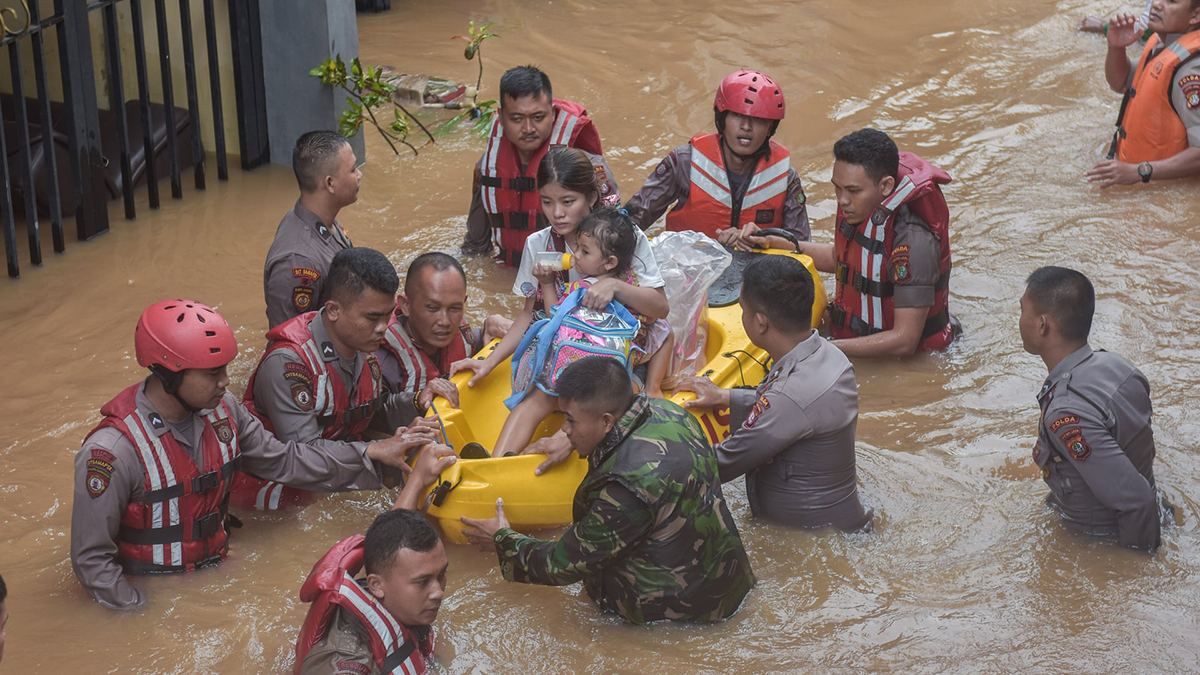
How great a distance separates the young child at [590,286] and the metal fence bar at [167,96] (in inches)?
131

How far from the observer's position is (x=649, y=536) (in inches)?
174

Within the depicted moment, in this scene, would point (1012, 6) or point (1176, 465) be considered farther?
point (1012, 6)

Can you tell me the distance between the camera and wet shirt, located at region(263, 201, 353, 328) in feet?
19.4

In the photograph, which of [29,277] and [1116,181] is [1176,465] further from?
[29,277]

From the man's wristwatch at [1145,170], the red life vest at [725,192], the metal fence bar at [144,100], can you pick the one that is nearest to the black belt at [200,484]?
the red life vest at [725,192]

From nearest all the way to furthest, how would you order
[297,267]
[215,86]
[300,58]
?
[297,267]
[215,86]
[300,58]

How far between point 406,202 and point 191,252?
1.36m

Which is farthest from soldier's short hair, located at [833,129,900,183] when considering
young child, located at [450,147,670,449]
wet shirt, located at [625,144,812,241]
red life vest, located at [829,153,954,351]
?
young child, located at [450,147,670,449]

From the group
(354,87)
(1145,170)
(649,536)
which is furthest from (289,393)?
(1145,170)

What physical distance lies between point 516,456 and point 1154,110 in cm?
495

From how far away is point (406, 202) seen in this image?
27.2ft

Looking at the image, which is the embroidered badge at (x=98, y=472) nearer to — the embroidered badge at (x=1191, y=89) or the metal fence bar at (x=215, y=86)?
the metal fence bar at (x=215, y=86)

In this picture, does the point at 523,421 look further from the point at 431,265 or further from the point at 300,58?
the point at 300,58

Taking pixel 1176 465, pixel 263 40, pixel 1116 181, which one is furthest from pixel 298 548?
pixel 1116 181
